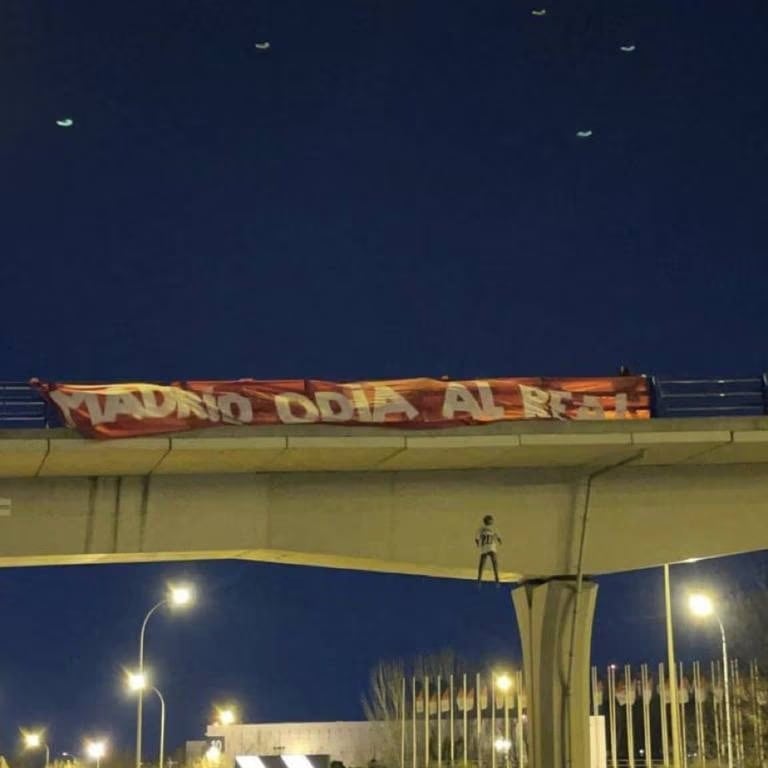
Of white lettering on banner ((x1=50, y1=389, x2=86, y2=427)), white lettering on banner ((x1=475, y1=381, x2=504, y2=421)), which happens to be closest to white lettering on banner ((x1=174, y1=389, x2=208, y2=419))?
white lettering on banner ((x1=50, y1=389, x2=86, y2=427))

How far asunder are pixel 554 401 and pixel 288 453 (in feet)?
17.6

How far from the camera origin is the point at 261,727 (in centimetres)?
8625

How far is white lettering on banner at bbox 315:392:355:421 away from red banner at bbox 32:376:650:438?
0.7 inches

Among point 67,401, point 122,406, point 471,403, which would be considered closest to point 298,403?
point 122,406

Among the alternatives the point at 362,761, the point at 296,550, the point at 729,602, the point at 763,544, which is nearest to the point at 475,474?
the point at 296,550

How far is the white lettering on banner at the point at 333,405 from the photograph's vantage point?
2288 cm

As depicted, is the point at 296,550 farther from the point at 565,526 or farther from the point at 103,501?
the point at 565,526

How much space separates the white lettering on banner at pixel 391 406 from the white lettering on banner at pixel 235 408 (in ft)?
7.05

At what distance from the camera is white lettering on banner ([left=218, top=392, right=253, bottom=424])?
2266cm

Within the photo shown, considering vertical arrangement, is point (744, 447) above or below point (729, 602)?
below

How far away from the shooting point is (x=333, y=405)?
905 inches

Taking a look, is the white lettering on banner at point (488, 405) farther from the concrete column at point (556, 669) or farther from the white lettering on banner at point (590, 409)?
the concrete column at point (556, 669)

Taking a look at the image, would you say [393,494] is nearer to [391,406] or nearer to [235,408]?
[391,406]

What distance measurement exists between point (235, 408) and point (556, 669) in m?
7.74
